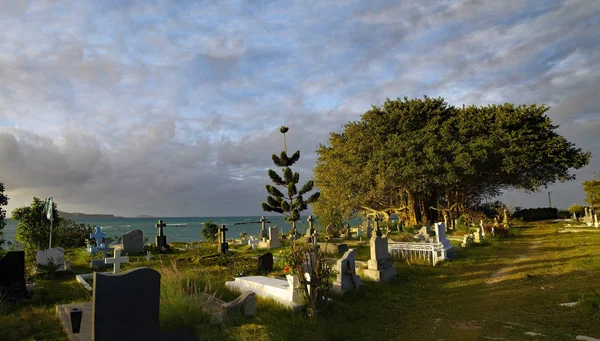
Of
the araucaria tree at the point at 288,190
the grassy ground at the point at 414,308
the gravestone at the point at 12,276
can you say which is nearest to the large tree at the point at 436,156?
the araucaria tree at the point at 288,190

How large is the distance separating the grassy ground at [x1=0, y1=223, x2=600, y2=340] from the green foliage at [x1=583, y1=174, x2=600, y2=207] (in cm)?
2649

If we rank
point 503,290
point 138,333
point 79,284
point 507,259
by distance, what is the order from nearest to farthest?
point 138,333 < point 503,290 < point 79,284 < point 507,259

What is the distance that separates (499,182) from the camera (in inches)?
1147

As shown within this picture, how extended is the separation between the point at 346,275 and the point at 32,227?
13773 millimetres

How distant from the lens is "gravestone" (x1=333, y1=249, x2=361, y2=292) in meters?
8.02

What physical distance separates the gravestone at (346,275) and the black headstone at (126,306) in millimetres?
4419

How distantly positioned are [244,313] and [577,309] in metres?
5.96

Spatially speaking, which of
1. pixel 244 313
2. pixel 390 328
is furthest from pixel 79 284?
pixel 390 328

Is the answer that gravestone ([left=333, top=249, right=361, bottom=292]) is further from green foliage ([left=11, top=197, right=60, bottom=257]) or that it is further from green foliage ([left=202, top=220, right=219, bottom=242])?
green foliage ([left=202, top=220, right=219, bottom=242])

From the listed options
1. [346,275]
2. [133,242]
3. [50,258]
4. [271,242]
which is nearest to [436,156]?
[271,242]

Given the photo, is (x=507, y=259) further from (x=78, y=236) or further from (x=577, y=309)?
(x=78, y=236)

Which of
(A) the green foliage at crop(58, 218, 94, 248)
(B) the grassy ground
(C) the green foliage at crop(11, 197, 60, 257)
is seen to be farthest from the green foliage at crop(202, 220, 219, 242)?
(B) the grassy ground

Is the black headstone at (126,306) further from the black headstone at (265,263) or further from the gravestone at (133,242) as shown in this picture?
the gravestone at (133,242)

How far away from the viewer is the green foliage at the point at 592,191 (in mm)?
31359
